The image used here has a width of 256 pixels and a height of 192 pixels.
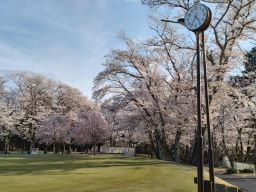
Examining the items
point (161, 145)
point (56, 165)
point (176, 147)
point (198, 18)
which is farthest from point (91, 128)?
point (198, 18)

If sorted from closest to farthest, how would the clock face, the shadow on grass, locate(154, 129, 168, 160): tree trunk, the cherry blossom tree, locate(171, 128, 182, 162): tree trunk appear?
1. the clock face
2. the shadow on grass
3. locate(171, 128, 182, 162): tree trunk
4. locate(154, 129, 168, 160): tree trunk
5. the cherry blossom tree

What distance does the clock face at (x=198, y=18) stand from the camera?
10.1m

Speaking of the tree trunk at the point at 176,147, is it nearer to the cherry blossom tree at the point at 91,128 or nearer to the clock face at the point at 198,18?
the clock face at the point at 198,18

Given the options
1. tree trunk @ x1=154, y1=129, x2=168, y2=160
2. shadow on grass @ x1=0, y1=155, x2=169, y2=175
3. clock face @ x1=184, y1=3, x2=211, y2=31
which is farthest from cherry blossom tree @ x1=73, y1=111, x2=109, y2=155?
clock face @ x1=184, y1=3, x2=211, y2=31

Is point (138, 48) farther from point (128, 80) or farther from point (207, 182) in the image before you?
point (207, 182)

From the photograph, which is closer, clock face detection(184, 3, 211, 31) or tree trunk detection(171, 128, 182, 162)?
clock face detection(184, 3, 211, 31)

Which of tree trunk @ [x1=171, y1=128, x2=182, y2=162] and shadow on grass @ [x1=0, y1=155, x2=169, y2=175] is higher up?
tree trunk @ [x1=171, y1=128, x2=182, y2=162]

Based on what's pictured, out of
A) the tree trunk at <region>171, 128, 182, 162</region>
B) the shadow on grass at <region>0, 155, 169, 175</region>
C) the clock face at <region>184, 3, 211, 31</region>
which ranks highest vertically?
the clock face at <region>184, 3, 211, 31</region>

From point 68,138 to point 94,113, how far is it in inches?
281

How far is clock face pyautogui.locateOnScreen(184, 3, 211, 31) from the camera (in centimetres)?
1014

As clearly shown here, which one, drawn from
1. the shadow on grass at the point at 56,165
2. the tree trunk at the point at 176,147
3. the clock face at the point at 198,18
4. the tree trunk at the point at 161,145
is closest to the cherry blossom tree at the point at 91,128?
the tree trunk at the point at 161,145

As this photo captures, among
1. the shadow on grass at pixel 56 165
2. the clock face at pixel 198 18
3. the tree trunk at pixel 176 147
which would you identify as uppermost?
the clock face at pixel 198 18

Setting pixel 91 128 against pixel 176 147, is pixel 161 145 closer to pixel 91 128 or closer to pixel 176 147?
pixel 176 147

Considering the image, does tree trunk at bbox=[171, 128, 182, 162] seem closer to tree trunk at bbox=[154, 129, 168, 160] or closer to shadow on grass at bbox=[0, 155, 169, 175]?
tree trunk at bbox=[154, 129, 168, 160]
